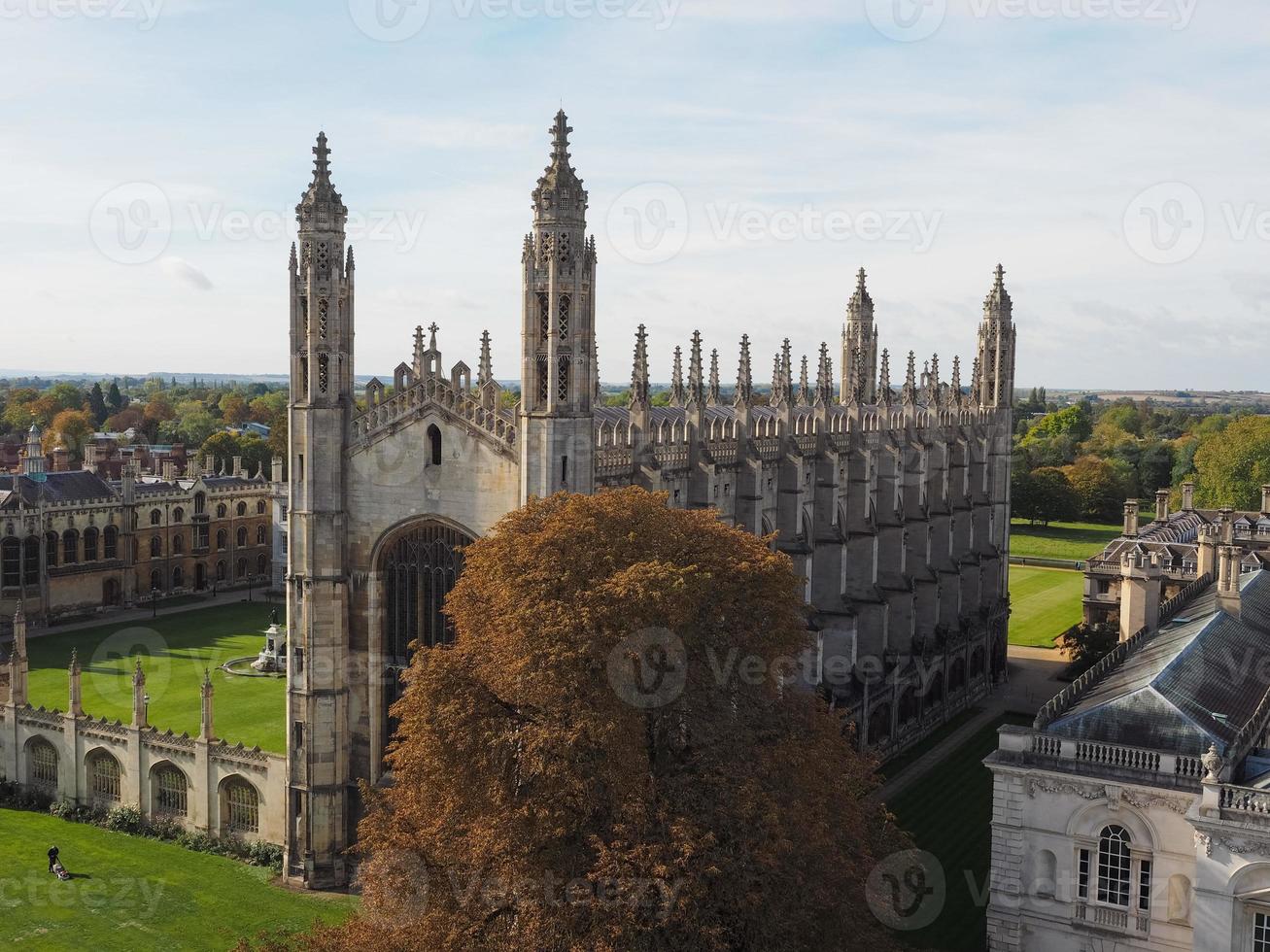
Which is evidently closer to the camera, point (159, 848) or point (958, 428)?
point (159, 848)

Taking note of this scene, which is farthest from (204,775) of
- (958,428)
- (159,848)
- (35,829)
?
(958,428)

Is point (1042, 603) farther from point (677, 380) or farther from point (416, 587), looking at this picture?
point (416, 587)

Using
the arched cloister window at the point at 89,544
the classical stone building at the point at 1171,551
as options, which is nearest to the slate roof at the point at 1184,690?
the classical stone building at the point at 1171,551

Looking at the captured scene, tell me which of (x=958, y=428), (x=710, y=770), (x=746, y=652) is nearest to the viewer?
(x=710, y=770)

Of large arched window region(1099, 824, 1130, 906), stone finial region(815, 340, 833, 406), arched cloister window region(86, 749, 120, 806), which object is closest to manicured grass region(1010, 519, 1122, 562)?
stone finial region(815, 340, 833, 406)

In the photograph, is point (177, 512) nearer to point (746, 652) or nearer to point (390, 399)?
point (390, 399)

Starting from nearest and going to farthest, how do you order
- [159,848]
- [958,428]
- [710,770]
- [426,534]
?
[710,770], [426,534], [159,848], [958,428]

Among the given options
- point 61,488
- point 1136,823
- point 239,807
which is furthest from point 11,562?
point 1136,823
